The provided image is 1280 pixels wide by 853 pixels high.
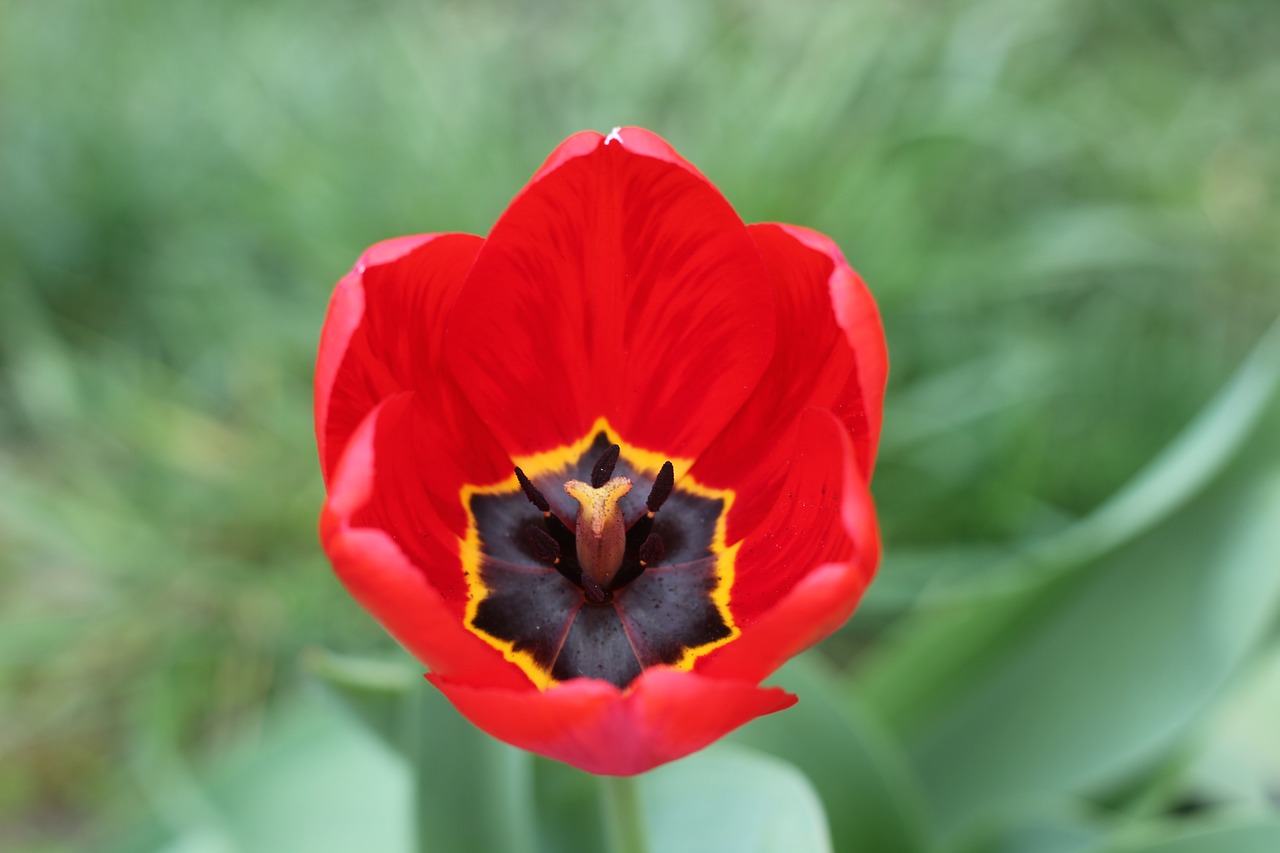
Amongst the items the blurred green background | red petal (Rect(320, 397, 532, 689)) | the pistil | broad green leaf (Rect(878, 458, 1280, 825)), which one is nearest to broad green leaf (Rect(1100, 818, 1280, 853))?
the blurred green background

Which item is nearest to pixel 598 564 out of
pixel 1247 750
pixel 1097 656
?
pixel 1097 656

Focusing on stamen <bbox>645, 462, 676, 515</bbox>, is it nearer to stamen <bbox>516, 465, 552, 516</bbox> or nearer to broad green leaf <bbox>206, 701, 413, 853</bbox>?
stamen <bbox>516, 465, 552, 516</bbox>

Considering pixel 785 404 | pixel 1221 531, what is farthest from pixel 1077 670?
pixel 785 404

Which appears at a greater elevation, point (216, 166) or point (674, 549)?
point (216, 166)

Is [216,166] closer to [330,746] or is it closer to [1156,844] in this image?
[330,746]

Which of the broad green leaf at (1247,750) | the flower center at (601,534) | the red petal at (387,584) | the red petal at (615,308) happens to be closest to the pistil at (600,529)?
the flower center at (601,534)

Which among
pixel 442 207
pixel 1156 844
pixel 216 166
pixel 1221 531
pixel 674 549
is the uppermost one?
pixel 216 166
